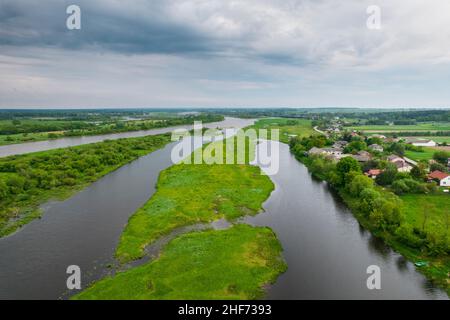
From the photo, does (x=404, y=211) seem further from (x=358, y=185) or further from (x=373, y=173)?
(x=373, y=173)

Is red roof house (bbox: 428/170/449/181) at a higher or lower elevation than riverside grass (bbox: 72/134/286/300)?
higher

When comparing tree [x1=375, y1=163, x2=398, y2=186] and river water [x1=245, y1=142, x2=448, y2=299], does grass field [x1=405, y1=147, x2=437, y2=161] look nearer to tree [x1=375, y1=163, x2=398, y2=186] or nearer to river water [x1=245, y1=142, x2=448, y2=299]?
tree [x1=375, y1=163, x2=398, y2=186]

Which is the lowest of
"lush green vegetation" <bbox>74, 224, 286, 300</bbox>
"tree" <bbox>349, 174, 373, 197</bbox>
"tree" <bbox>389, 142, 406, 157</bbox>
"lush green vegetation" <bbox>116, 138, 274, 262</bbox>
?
"lush green vegetation" <bbox>74, 224, 286, 300</bbox>

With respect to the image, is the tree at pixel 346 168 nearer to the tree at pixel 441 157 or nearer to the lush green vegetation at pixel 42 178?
the tree at pixel 441 157

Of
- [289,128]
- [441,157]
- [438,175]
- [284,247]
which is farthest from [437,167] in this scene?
[289,128]

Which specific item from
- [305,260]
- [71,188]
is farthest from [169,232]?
[71,188]

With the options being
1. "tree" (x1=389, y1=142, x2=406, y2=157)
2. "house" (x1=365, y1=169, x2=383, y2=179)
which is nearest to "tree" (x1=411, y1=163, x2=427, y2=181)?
"house" (x1=365, y1=169, x2=383, y2=179)

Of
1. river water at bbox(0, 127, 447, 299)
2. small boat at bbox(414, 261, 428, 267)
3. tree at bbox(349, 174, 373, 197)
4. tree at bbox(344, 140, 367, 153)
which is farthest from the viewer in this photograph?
tree at bbox(344, 140, 367, 153)
